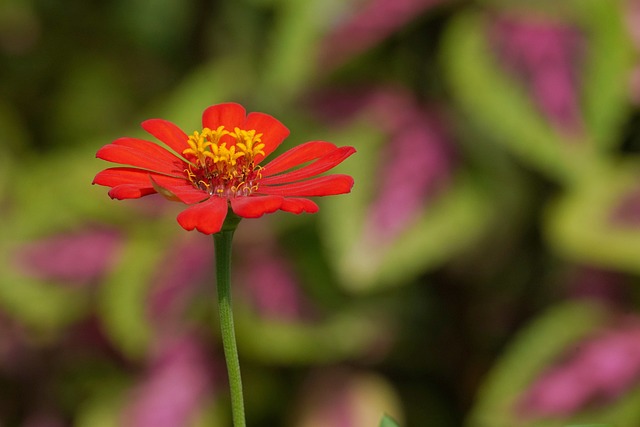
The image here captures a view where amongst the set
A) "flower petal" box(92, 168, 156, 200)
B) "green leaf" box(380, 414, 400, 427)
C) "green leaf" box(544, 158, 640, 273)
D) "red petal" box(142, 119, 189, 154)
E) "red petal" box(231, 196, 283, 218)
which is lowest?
"green leaf" box(380, 414, 400, 427)

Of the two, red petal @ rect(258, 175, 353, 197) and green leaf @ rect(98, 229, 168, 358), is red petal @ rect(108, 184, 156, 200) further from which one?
green leaf @ rect(98, 229, 168, 358)

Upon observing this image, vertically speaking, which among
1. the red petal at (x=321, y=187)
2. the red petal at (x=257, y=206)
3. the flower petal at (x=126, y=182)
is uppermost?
the flower petal at (x=126, y=182)

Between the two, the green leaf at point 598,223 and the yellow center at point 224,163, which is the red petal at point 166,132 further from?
the green leaf at point 598,223

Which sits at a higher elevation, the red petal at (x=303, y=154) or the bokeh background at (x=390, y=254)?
the bokeh background at (x=390, y=254)

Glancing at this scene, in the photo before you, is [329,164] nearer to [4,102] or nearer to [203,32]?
[203,32]

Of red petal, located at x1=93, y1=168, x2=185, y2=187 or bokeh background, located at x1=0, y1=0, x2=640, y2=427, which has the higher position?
bokeh background, located at x1=0, y1=0, x2=640, y2=427

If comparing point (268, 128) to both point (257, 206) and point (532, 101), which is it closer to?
point (257, 206)

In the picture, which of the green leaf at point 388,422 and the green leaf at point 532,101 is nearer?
the green leaf at point 388,422

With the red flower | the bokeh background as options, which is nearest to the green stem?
the red flower

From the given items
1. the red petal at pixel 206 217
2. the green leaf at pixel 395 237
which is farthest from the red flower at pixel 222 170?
the green leaf at pixel 395 237
